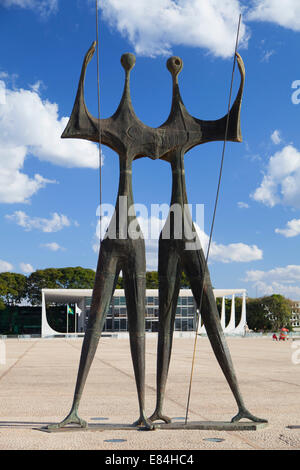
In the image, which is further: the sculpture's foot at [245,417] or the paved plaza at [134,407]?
the sculpture's foot at [245,417]

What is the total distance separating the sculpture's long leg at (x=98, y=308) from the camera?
740 centimetres

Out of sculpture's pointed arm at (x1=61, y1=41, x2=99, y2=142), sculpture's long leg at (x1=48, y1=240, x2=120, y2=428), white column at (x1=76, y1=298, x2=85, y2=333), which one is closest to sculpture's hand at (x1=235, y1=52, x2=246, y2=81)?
sculpture's pointed arm at (x1=61, y1=41, x2=99, y2=142)

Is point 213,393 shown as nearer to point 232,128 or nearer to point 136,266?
point 136,266

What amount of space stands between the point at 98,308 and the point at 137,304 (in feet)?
1.80

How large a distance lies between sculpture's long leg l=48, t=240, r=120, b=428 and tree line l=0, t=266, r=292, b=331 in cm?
7671

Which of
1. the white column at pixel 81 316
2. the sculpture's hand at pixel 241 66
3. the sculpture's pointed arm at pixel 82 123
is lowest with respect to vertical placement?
the white column at pixel 81 316

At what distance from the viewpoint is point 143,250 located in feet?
25.4

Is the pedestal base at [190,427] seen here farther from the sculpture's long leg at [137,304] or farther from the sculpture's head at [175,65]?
the sculpture's head at [175,65]

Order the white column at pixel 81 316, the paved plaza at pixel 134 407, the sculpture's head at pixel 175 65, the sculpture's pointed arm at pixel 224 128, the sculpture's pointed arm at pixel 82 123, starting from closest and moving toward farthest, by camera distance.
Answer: the paved plaza at pixel 134 407, the sculpture's pointed arm at pixel 82 123, the sculpture's pointed arm at pixel 224 128, the sculpture's head at pixel 175 65, the white column at pixel 81 316

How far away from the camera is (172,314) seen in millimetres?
7801

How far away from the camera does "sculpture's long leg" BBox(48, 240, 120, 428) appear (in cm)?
740

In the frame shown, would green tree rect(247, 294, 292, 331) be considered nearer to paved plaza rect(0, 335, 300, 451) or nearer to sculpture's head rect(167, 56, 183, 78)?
paved plaza rect(0, 335, 300, 451)

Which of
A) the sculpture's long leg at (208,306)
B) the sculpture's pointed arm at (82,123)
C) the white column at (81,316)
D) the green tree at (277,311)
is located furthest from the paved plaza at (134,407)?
the green tree at (277,311)
